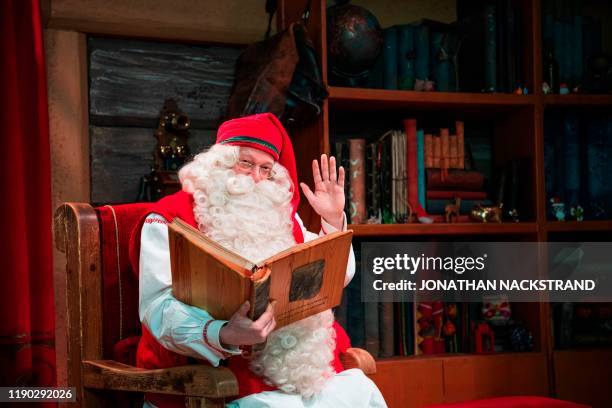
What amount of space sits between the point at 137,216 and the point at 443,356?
46.9 inches

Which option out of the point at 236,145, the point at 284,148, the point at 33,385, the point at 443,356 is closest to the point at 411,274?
the point at 443,356

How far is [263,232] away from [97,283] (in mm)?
431

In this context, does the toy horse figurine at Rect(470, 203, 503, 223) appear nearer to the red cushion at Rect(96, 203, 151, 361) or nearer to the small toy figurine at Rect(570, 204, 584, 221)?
the small toy figurine at Rect(570, 204, 584, 221)

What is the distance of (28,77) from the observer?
1763 millimetres

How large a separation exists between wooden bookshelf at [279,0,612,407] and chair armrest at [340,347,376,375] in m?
0.50

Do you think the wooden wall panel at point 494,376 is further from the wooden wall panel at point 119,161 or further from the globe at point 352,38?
the wooden wall panel at point 119,161

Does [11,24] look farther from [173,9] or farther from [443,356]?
[443,356]

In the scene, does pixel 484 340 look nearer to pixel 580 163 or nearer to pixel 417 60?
pixel 580 163

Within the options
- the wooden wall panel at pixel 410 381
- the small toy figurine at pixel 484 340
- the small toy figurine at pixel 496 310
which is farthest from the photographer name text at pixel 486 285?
the wooden wall panel at pixel 410 381

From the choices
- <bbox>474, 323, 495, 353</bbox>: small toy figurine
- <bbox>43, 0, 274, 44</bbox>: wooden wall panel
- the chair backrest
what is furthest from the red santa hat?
<bbox>474, 323, 495, 353</bbox>: small toy figurine

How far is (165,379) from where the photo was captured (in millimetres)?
1286

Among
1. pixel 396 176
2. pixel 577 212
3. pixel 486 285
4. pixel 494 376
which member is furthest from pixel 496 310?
pixel 396 176

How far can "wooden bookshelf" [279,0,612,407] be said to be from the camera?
2115 mm

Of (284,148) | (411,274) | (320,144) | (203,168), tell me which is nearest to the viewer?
(203,168)
